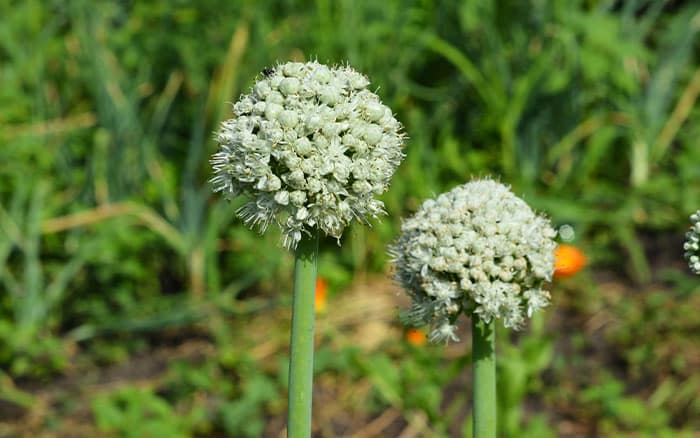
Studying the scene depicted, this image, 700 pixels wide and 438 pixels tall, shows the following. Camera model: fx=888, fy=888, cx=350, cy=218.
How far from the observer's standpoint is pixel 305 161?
57.6 inches

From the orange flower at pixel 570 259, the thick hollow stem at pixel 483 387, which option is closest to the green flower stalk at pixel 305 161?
the thick hollow stem at pixel 483 387

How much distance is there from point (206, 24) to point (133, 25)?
0.63m

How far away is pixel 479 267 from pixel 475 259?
0.05 feet

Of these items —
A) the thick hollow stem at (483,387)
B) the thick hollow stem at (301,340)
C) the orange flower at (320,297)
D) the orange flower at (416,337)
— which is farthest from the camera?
the orange flower at (320,297)

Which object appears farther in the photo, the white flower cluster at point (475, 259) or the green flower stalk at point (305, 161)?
the white flower cluster at point (475, 259)

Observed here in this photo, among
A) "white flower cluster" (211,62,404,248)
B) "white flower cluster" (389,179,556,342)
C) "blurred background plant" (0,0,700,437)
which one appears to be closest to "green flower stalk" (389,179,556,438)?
"white flower cluster" (389,179,556,342)

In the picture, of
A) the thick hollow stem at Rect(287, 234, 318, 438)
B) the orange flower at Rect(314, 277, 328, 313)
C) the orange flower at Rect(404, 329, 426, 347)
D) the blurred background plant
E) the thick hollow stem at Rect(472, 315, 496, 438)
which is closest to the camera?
Result: the thick hollow stem at Rect(287, 234, 318, 438)

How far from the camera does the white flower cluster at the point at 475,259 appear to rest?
1632 millimetres

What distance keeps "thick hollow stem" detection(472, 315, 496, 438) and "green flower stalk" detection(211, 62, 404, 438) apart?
30cm

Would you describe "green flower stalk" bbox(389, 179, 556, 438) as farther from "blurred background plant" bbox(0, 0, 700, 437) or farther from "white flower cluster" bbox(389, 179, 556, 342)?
"blurred background plant" bbox(0, 0, 700, 437)

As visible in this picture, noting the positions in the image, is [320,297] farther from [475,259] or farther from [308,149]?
[308,149]

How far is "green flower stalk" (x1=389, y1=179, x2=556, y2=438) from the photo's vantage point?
159cm

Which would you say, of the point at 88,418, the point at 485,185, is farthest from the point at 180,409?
the point at 485,185

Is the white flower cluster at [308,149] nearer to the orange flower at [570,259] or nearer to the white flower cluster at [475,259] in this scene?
the white flower cluster at [475,259]
